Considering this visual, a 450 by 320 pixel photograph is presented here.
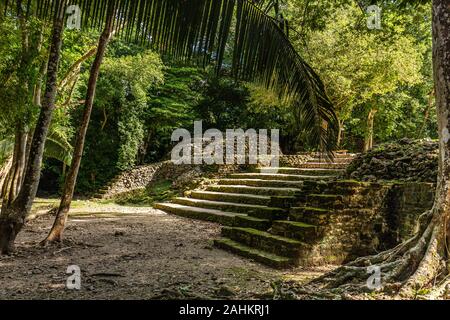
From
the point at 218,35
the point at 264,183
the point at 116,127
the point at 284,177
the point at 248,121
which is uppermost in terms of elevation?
the point at 248,121

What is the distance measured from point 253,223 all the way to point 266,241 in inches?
49.2

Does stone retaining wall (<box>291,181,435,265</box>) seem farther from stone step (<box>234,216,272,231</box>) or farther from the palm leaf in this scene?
the palm leaf

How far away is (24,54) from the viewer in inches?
267

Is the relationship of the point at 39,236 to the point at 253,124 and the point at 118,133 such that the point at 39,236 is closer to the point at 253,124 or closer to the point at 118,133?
the point at 118,133

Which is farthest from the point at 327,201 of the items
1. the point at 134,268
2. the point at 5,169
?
the point at 5,169

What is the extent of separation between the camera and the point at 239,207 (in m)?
12.0

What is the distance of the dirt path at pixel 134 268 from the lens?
4.75m

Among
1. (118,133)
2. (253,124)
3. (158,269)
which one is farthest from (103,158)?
(158,269)

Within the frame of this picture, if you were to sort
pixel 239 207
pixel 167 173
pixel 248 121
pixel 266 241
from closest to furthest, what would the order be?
pixel 266 241
pixel 239 207
pixel 167 173
pixel 248 121

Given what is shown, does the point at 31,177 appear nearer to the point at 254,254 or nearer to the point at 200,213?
the point at 254,254

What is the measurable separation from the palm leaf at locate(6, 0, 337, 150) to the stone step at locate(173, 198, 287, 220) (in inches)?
235

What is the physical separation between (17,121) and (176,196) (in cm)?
1003

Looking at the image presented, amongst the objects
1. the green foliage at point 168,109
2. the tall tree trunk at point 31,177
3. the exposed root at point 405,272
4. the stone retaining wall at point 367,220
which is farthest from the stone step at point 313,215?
the green foliage at point 168,109

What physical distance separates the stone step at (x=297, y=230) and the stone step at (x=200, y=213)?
2869 mm
